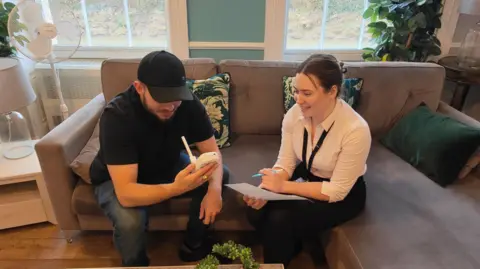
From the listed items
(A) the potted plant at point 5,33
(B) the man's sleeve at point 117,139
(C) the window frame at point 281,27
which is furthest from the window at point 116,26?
(B) the man's sleeve at point 117,139

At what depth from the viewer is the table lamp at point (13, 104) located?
1.82m

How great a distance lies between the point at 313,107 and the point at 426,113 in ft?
3.03

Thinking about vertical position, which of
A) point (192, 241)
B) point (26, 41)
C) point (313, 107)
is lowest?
point (192, 241)

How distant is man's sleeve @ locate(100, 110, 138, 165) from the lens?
4.42ft

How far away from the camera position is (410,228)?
4.61 ft

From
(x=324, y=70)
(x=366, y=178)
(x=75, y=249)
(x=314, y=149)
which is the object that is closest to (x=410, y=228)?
(x=366, y=178)

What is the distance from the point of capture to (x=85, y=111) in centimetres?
194

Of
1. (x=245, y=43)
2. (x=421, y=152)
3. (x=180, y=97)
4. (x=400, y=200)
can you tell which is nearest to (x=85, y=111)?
(x=180, y=97)

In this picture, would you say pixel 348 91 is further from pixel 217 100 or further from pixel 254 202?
pixel 254 202

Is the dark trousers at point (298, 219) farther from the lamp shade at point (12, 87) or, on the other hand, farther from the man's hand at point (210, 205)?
the lamp shade at point (12, 87)

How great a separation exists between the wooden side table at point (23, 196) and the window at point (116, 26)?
3.56 ft

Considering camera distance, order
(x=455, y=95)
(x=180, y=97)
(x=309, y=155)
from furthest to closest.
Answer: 1. (x=455, y=95)
2. (x=309, y=155)
3. (x=180, y=97)

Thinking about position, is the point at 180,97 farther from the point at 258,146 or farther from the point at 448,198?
the point at 448,198

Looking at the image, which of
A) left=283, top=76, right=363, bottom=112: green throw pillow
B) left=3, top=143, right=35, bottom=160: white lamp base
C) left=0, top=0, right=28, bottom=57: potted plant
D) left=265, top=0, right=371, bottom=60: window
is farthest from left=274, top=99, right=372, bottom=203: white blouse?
left=0, top=0, right=28, bottom=57: potted plant
